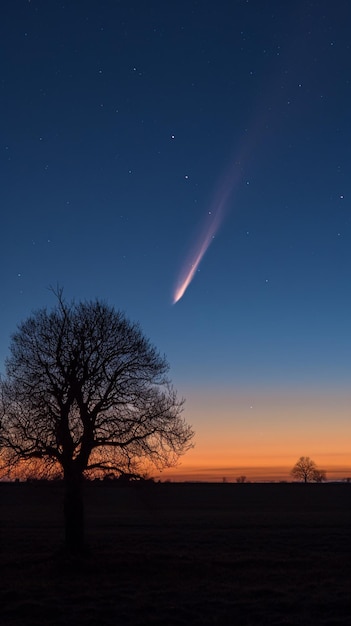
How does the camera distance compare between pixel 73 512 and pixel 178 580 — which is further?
pixel 73 512

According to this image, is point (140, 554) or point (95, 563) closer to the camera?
point (95, 563)

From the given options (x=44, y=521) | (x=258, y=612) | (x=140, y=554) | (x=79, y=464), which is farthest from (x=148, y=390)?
(x=44, y=521)

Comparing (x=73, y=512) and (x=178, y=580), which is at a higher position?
(x=73, y=512)

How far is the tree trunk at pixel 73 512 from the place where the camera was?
2484 centimetres

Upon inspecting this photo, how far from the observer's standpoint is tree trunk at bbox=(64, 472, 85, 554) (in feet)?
81.5

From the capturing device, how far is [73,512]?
2483 centimetres

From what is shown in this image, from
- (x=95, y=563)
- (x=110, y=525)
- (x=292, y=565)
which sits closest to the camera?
(x=95, y=563)

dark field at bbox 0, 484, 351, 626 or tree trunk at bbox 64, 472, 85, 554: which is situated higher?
tree trunk at bbox 64, 472, 85, 554

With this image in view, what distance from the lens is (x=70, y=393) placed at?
2536cm

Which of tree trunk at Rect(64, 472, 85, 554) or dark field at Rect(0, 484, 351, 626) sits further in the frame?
tree trunk at Rect(64, 472, 85, 554)

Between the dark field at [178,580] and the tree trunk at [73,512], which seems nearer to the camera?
the dark field at [178,580]

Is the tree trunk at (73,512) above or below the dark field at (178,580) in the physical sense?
above

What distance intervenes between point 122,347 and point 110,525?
2823 centimetres

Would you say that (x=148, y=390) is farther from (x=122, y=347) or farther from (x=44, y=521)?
(x=44, y=521)
